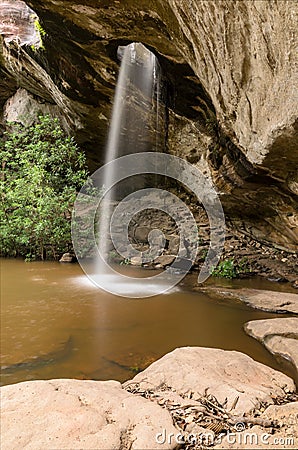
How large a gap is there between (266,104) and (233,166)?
2545 mm


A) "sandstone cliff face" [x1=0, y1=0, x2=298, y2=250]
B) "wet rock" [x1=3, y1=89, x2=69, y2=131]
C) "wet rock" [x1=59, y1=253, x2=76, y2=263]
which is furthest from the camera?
"wet rock" [x1=3, y1=89, x2=69, y2=131]

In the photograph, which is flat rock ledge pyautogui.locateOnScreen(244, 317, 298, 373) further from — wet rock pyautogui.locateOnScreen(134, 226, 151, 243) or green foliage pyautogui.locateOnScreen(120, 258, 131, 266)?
wet rock pyautogui.locateOnScreen(134, 226, 151, 243)

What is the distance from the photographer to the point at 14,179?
324 inches

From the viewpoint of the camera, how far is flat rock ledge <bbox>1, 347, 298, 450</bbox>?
1.28 meters

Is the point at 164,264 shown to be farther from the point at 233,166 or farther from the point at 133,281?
A: the point at 233,166

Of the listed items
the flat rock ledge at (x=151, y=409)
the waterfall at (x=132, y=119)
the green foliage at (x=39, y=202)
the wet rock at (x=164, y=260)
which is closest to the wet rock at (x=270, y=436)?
the flat rock ledge at (x=151, y=409)

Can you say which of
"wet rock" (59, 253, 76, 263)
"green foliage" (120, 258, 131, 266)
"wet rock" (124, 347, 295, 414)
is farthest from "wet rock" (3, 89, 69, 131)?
"wet rock" (124, 347, 295, 414)

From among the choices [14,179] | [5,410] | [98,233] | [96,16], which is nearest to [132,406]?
[5,410]

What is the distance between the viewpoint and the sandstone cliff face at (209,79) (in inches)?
92.3

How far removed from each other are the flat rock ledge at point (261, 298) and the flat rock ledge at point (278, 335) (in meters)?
0.76

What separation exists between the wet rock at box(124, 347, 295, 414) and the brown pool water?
34 cm

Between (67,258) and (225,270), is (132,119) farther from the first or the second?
(225,270)

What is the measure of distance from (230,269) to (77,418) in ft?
18.6

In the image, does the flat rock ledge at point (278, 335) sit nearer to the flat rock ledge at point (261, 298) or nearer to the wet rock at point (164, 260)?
the flat rock ledge at point (261, 298)
